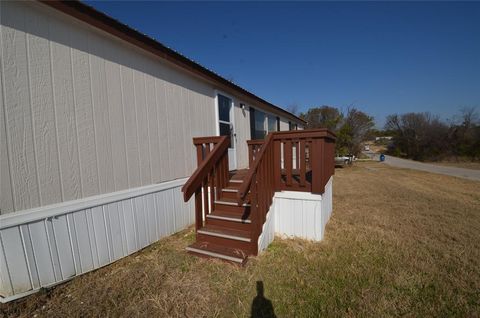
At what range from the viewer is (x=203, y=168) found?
131 inches

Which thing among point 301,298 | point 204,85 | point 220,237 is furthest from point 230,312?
point 204,85

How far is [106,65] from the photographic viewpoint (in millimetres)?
3098

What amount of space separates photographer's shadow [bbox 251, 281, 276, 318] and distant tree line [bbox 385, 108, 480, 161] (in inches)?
1141

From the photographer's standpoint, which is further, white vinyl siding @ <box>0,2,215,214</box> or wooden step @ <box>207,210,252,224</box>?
wooden step @ <box>207,210,252,224</box>

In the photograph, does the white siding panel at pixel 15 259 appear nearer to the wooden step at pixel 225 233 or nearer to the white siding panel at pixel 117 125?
the white siding panel at pixel 117 125

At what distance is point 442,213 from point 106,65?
7305mm

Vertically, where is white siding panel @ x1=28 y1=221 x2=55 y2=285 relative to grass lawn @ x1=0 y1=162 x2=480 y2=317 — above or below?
above

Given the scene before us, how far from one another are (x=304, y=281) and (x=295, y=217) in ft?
4.16

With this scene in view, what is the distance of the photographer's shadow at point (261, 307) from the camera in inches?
81.9

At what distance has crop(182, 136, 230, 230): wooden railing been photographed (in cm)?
323

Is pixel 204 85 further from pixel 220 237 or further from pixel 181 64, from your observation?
pixel 220 237

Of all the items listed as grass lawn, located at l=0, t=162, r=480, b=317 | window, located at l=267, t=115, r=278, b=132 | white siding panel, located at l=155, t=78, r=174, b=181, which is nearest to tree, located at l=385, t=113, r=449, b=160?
window, located at l=267, t=115, r=278, b=132

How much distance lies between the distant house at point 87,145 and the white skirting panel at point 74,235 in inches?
0.4

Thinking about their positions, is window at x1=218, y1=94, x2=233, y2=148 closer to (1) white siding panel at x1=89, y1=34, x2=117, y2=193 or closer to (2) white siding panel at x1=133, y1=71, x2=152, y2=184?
(2) white siding panel at x1=133, y1=71, x2=152, y2=184
